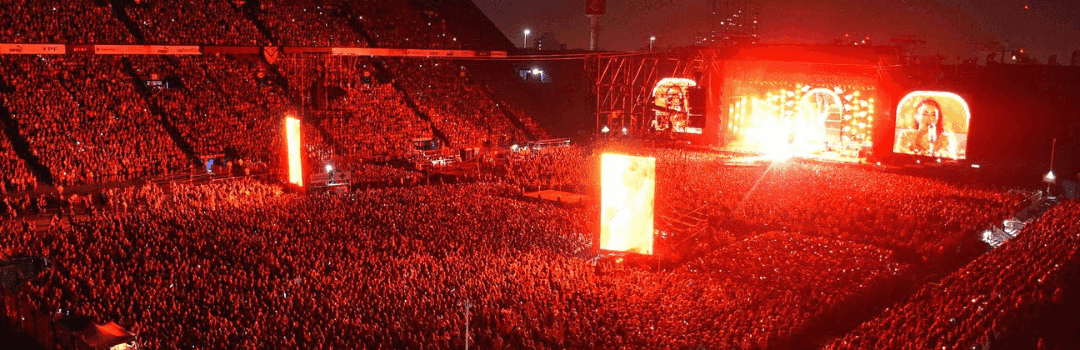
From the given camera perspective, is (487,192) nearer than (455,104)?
Yes

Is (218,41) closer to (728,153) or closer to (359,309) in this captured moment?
(728,153)

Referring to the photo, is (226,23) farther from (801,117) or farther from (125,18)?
(801,117)

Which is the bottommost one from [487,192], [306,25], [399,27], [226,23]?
[487,192]

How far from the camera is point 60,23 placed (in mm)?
27047

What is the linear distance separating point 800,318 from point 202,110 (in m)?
21.4

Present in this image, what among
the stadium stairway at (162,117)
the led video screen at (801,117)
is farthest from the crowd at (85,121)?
the led video screen at (801,117)

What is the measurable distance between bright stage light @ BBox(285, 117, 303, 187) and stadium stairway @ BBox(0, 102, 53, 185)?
241 inches

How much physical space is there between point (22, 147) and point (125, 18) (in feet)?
24.9

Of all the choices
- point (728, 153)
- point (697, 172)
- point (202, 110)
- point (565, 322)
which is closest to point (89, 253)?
point (565, 322)

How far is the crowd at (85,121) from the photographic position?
23281 millimetres

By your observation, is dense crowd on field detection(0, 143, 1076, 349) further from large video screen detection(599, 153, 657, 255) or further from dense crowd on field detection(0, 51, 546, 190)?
dense crowd on field detection(0, 51, 546, 190)

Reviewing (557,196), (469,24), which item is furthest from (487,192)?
(469,24)

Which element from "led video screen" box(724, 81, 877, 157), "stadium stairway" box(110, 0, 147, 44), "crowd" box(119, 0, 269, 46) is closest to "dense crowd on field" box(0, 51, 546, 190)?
"crowd" box(119, 0, 269, 46)

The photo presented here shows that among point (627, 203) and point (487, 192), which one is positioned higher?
point (627, 203)
